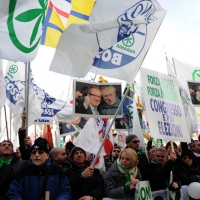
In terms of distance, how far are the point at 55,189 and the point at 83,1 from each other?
3325 millimetres

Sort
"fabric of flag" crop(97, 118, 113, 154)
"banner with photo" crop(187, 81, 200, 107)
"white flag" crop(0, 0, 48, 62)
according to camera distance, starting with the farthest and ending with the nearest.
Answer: "banner with photo" crop(187, 81, 200, 107) < "fabric of flag" crop(97, 118, 113, 154) < "white flag" crop(0, 0, 48, 62)

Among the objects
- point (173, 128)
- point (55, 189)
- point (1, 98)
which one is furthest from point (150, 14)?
point (55, 189)

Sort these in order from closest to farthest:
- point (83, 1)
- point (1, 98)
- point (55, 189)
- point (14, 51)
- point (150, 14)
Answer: point (55, 189), point (14, 51), point (1, 98), point (150, 14), point (83, 1)

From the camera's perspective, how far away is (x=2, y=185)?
425cm

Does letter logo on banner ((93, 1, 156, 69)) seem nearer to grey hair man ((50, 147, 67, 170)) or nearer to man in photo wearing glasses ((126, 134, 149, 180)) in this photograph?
man in photo wearing glasses ((126, 134, 149, 180))

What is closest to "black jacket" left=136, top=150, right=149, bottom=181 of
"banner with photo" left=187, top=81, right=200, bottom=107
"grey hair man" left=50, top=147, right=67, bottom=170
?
"grey hair man" left=50, top=147, right=67, bottom=170

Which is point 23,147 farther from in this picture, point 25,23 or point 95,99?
point 25,23

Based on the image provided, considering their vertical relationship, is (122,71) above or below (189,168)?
above

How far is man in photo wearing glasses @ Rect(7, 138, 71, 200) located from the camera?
4012 mm

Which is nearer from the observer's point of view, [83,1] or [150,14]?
[150,14]

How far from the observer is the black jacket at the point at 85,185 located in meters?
4.50

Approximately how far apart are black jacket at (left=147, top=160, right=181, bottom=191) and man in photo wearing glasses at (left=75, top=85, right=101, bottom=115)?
4.14 ft

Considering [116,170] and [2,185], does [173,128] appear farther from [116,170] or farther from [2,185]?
[2,185]

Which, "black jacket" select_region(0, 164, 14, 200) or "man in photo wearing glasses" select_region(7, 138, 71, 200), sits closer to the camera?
"man in photo wearing glasses" select_region(7, 138, 71, 200)
